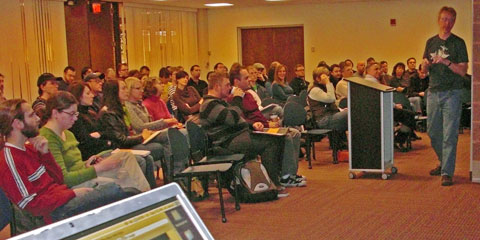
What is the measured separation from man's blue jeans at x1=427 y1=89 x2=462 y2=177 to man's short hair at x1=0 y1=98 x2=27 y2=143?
397 cm

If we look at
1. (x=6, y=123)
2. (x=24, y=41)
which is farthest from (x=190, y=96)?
(x=6, y=123)

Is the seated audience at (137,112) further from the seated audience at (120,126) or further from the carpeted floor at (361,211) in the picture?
the carpeted floor at (361,211)

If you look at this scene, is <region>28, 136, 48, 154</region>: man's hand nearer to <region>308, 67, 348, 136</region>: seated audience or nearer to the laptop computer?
the laptop computer

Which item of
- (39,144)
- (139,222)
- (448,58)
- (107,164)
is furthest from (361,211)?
(139,222)

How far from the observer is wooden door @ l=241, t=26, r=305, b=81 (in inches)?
612

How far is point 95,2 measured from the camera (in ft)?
39.0

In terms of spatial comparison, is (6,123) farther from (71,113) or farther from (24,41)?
(24,41)

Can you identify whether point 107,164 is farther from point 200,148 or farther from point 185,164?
point 200,148

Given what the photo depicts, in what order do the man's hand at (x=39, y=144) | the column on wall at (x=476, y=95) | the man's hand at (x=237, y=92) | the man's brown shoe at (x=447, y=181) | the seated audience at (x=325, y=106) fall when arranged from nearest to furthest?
the man's hand at (x=39, y=144)
the column on wall at (x=476, y=95)
the man's brown shoe at (x=447, y=181)
the man's hand at (x=237, y=92)
the seated audience at (x=325, y=106)

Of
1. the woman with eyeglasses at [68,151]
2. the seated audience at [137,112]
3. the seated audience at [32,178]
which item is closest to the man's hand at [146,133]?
the seated audience at [137,112]

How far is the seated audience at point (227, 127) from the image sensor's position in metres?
5.89

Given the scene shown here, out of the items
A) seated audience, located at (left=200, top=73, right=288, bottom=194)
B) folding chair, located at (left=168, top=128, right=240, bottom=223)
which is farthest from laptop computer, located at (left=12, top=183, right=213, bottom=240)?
seated audience, located at (left=200, top=73, right=288, bottom=194)

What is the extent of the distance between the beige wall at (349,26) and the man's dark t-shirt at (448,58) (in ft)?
27.3

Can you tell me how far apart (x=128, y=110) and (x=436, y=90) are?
3075mm
